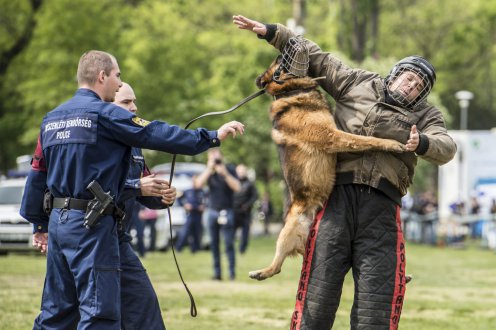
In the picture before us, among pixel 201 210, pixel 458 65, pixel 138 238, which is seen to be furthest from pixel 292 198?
pixel 458 65

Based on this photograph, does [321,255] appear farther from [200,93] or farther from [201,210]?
[200,93]

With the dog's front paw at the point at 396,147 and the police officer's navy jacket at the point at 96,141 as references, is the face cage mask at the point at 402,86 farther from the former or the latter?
the police officer's navy jacket at the point at 96,141

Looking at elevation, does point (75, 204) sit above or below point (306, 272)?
above

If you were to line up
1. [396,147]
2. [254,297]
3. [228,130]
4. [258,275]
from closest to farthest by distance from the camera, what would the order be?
[228,130] → [396,147] → [258,275] → [254,297]

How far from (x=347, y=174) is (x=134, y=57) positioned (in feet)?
103

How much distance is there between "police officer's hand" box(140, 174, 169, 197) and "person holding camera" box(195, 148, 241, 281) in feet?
30.8

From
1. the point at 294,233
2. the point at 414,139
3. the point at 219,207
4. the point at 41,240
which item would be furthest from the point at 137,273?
the point at 219,207

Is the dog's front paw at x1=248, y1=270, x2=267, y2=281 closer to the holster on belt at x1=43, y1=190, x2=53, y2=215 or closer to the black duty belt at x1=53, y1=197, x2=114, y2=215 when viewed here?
the black duty belt at x1=53, y1=197, x2=114, y2=215

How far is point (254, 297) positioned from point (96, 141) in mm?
7712

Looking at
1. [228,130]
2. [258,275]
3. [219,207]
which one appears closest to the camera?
[228,130]

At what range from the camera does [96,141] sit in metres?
5.45

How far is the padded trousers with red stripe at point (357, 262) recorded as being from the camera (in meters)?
5.77

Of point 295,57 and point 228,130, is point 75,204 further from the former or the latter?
point 295,57

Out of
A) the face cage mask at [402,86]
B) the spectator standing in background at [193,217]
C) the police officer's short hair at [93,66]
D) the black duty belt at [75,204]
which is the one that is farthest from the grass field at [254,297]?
the face cage mask at [402,86]
